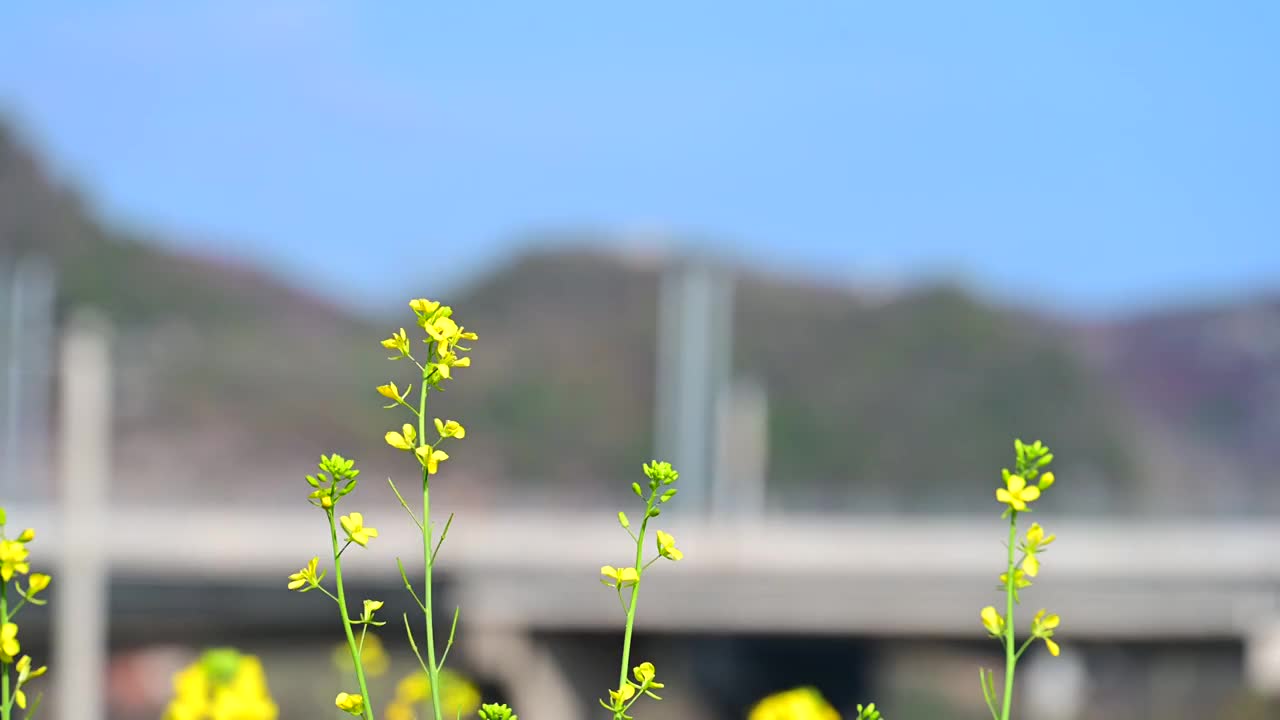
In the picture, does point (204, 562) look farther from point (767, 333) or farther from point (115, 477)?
point (767, 333)

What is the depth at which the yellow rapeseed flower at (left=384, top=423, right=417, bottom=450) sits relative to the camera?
5.38 ft

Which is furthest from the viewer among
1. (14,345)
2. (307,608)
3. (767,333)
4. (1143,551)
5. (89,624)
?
(767,333)

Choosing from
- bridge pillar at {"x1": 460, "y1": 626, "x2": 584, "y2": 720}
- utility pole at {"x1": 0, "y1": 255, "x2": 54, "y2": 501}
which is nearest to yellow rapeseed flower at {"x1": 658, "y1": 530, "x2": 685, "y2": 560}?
bridge pillar at {"x1": 460, "y1": 626, "x2": 584, "y2": 720}

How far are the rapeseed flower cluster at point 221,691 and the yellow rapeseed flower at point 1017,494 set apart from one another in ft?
4.24

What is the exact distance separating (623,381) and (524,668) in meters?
73.2

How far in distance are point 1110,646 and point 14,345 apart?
25.1 meters

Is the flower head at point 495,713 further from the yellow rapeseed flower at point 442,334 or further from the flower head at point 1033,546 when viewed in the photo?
the flower head at point 1033,546

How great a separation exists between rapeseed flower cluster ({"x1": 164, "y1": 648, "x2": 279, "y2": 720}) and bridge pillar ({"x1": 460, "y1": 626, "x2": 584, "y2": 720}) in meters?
21.9

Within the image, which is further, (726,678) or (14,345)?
(14,345)

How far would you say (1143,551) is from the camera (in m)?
33.2

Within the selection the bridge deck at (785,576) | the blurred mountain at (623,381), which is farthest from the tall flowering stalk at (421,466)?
the blurred mountain at (623,381)

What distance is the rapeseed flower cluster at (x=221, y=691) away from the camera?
254 cm

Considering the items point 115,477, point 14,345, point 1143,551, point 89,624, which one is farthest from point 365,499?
point 89,624

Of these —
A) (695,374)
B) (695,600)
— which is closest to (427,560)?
(695,600)
